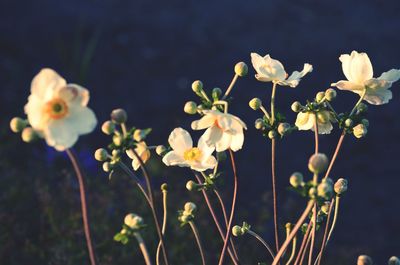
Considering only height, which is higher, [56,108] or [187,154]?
[56,108]

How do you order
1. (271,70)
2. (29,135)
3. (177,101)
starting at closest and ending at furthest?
(29,135) < (271,70) < (177,101)

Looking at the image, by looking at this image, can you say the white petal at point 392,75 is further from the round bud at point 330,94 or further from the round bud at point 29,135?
the round bud at point 29,135

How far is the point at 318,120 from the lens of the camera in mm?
1713

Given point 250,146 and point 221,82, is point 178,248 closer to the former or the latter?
point 250,146

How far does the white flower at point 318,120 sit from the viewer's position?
169cm

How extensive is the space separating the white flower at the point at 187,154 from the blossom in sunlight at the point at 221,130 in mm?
30

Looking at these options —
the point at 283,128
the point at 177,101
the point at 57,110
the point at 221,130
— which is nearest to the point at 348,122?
the point at 283,128

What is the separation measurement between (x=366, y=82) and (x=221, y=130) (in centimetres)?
39

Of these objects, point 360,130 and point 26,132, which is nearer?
point 26,132

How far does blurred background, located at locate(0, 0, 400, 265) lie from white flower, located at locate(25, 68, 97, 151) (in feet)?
5.27

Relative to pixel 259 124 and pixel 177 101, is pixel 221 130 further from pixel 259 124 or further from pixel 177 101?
pixel 177 101

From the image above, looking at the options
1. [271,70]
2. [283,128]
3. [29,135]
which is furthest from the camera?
[271,70]

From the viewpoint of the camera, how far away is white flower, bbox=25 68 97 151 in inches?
53.3

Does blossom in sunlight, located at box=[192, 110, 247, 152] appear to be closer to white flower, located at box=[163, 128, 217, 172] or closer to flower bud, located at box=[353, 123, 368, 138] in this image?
white flower, located at box=[163, 128, 217, 172]
